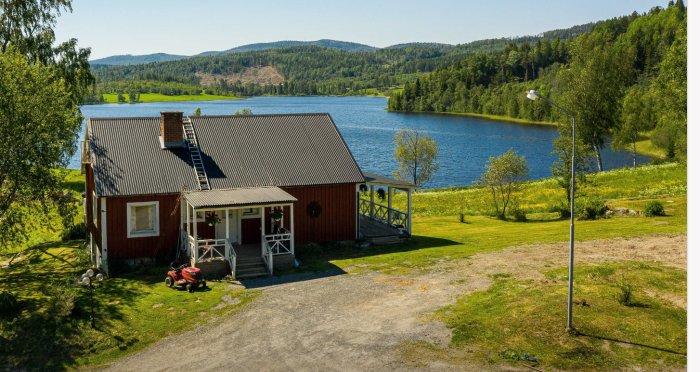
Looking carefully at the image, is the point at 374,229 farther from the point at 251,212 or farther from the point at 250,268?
the point at 250,268

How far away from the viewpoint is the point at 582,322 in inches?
774

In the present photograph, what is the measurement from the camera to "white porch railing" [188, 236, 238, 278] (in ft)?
85.2

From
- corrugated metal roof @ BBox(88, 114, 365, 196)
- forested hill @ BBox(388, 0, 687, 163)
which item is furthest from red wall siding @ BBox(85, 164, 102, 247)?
forested hill @ BBox(388, 0, 687, 163)

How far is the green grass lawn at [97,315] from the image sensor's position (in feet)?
63.0

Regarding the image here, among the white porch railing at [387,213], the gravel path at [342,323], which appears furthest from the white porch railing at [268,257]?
the white porch railing at [387,213]

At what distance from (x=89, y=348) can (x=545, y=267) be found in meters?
16.7

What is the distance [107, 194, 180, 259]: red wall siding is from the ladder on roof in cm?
138

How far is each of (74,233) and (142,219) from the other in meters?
9.89

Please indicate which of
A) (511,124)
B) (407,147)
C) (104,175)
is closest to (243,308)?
(104,175)

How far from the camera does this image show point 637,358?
17.5 m

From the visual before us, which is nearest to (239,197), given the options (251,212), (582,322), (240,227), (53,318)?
(251,212)

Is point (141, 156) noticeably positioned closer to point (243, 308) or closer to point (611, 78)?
point (243, 308)

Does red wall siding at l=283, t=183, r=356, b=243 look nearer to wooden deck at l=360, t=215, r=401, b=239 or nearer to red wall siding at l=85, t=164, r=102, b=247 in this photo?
wooden deck at l=360, t=215, r=401, b=239

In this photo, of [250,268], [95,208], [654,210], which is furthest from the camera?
[654,210]
